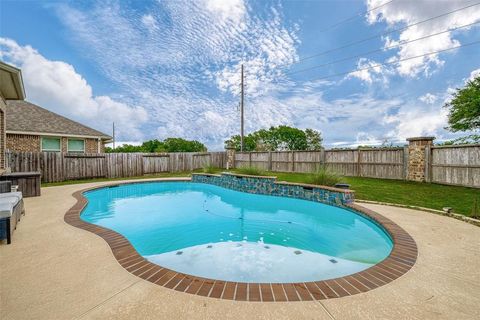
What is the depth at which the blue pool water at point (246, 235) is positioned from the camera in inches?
127

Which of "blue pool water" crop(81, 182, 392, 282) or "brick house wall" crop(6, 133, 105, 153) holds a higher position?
"brick house wall" crop(6, 133, 105, 153)

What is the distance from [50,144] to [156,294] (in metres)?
16.8

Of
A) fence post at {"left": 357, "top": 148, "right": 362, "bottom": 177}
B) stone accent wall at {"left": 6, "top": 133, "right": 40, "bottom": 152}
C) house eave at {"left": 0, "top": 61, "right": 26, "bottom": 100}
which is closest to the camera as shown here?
house eave at {"left": 0, "top": 61, "right": 26, "bottom": 100}

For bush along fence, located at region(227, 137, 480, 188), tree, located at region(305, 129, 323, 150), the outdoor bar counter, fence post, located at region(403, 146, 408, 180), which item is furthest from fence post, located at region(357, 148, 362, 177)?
tree, located at region(305, 129, 323, 150)

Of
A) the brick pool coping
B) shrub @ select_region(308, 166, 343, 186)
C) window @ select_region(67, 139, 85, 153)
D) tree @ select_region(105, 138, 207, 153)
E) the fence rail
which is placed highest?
tree @ select_region(105, 138, 207, 153)

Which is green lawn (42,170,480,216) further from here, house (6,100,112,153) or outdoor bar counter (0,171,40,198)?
house (6,100,112,153)

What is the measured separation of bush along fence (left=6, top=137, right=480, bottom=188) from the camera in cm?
800

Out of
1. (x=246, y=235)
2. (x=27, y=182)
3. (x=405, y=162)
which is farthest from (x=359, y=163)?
→ (x=27, y=182)

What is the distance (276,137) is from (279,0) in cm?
2036

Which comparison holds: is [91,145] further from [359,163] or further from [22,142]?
[359,163]

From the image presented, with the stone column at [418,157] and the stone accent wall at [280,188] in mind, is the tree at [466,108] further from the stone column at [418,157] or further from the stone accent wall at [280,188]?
the stone accent wall at [280,188]

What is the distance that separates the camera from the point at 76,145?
1508cm

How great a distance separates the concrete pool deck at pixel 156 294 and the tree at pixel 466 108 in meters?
15.3

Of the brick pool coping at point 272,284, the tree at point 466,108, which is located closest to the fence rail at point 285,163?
the brick pool coping at point 272,284
